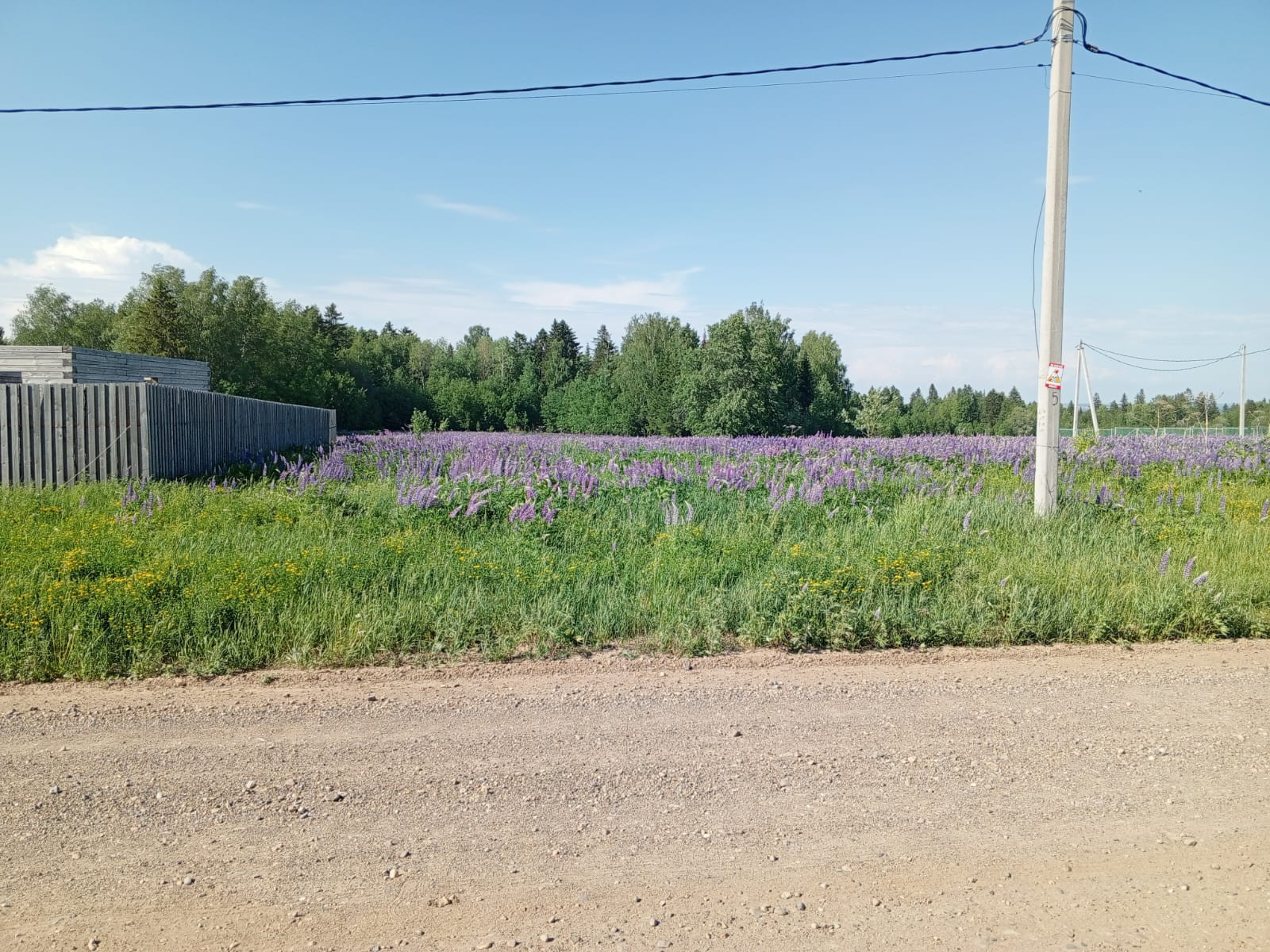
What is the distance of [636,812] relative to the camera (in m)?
3.54

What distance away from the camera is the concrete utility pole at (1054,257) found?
9.74 m

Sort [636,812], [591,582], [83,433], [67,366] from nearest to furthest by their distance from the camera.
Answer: [636,812] < [591,582] < [83,433] < [67,366]

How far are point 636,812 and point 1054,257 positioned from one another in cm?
932

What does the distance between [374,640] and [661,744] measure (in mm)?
2632

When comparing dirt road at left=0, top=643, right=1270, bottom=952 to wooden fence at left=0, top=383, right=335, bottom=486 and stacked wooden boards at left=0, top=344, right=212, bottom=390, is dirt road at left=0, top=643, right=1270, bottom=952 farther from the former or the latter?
stacked wooden boards at left=0, top=344, right=212, bottom=390

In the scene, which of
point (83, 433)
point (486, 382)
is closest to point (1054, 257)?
point (83, 433)

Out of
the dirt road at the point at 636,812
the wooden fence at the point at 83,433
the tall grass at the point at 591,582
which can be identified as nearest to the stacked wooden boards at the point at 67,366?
the wooden fence at the point at 83,433

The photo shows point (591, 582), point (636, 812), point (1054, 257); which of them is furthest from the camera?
point (1054, 257)

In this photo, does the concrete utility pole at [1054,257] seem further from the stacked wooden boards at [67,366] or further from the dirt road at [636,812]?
the stacked wooden boards at [67,366]

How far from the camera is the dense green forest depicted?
56906 mm

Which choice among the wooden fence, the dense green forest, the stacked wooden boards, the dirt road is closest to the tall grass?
the dirt road

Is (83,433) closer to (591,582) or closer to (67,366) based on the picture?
(591,582)

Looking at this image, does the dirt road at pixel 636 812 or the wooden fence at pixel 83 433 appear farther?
the wooden fence at pixel 83 433

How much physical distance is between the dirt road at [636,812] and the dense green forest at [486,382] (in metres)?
33.4
